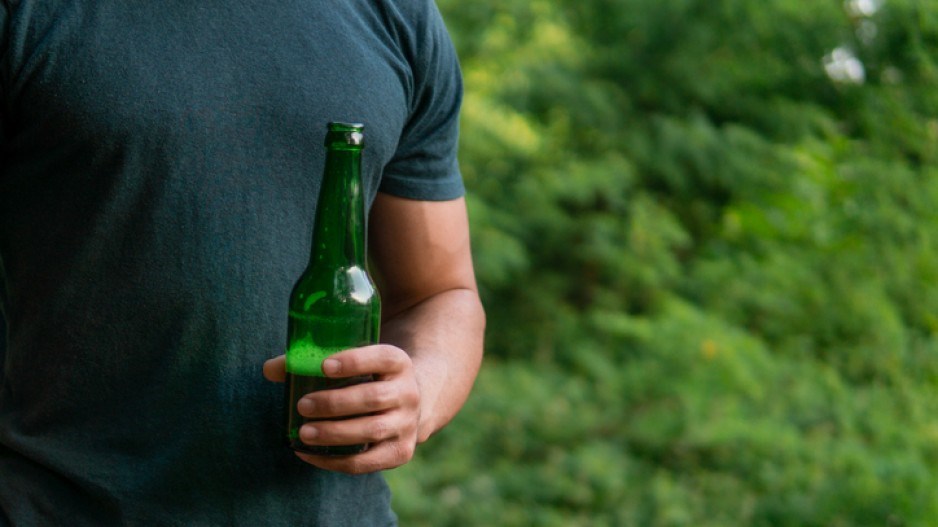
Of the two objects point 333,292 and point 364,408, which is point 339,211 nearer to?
point 333,292

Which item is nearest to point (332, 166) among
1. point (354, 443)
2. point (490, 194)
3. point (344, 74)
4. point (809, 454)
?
point (344, 74)

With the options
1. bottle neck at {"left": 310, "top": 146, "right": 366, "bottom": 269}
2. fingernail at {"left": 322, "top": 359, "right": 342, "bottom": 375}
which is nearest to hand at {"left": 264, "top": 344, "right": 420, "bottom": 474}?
fingernail at {"left": 322, "top": 359, "right": 342, "bottom": 375}

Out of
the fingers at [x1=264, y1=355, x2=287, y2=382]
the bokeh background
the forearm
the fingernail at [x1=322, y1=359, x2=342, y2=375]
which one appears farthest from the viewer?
the bokeh background

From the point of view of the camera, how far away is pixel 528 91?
5367mm

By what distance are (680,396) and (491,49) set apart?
202 centimetres

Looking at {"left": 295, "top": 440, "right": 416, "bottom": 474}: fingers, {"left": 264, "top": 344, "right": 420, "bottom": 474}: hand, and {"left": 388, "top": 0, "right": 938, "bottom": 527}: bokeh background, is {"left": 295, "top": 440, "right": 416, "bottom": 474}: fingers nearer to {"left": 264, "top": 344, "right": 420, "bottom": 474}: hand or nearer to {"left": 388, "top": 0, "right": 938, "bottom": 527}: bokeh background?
{"left": 264, "top": 344, "right": 420, "bottom": 474}: hand

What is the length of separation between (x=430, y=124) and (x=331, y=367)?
0.54m

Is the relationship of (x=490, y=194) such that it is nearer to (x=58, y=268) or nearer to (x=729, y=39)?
(x=729, y=39)

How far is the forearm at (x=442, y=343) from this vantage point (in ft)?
4.99

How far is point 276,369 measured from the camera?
127 cm

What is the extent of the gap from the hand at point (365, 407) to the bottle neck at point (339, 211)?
124 millimetres

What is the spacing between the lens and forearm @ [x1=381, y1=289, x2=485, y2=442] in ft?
4.99

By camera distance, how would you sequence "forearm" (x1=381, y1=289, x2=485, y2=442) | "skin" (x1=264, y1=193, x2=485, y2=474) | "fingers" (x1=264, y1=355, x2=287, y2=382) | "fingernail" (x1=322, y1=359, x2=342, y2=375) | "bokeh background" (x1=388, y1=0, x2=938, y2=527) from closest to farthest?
"fingernail" (x1=322, y1=359, x2=342, y2=375) < "fingers" (x1=264, y1=355, x2=287, y2=382) < "skin" (x1=264, y1=193, x2=485, y2=474) < "forearm" (x1=381, y1=289, x2=485, y2=442) < "bokeh background" (x1=388, y1=0, x2=938, y2=527)

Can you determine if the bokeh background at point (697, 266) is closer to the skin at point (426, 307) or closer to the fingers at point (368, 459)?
the skin at point (426, 307)
